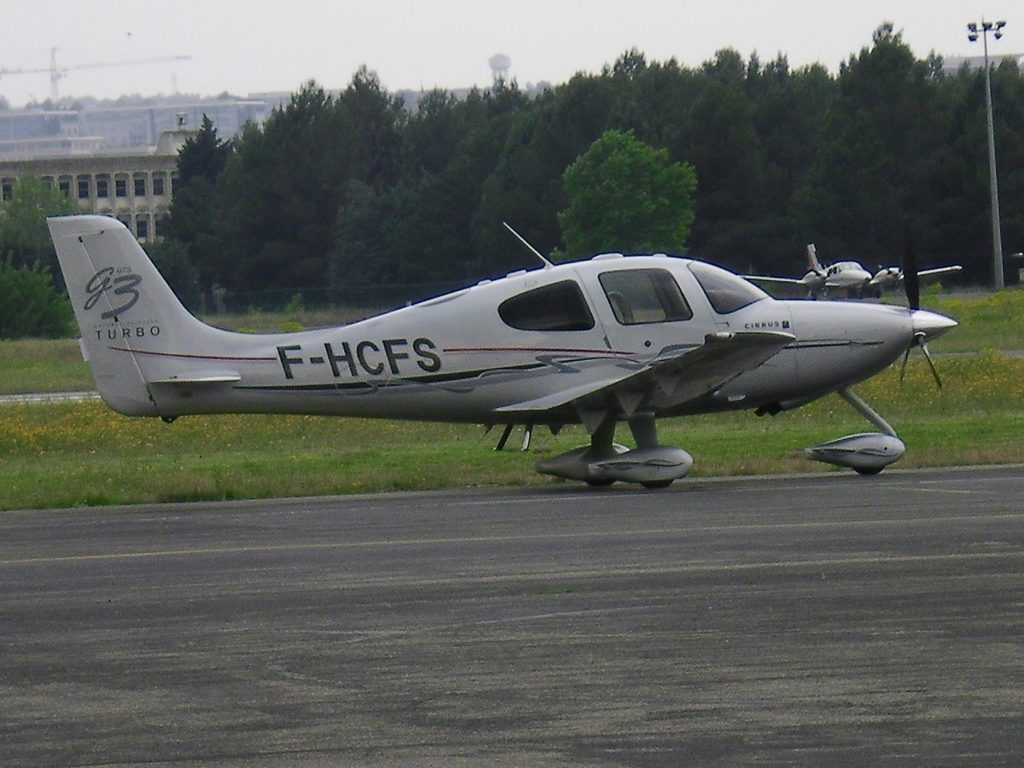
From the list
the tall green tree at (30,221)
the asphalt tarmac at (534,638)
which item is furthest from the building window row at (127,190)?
the asphalt tarmac at (534,638)

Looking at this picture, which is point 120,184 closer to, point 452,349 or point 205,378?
point 205,378

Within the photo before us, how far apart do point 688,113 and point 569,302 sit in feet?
268

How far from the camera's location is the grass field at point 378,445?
63.6ft

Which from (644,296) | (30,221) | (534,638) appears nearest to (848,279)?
(644,296)

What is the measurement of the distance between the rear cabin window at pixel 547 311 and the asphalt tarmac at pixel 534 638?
7.95ft

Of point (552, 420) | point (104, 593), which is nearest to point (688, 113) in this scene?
point (552, 420)

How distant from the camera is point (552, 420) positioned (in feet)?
59.5

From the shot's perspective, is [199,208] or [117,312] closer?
[117,312]

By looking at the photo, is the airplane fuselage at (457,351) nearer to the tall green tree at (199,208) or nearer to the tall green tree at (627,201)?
the tall green tree at (627,201)

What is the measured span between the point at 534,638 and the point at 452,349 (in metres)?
8.16

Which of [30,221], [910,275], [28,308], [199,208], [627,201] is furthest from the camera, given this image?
[199,208]

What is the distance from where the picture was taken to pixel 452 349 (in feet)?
58.3

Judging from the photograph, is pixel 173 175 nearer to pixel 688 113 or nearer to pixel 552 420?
pixel 688 113

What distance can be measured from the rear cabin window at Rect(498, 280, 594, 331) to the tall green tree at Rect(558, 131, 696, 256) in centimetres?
6996
